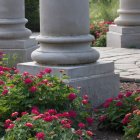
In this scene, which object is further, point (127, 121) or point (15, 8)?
point (15, 8)

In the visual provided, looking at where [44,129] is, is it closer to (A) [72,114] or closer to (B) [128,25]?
(A) [72,114]

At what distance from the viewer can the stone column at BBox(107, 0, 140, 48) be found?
12797 mm

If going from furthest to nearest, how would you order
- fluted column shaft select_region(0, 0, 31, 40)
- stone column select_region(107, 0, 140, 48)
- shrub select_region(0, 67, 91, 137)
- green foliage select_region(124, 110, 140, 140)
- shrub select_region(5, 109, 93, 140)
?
1. stone column select_region(107, 0, 140, 48)
2. fluted column shaft select_region(0, 0, 31, 40)
3. shrub select_region(0, 67, 91, 137)
4. green foliage select_region(124, 110, 140, 140)
5. shrub select_region(5, 109, 93, 140)

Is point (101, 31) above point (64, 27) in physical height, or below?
below

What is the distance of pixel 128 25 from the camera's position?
12.9 metres

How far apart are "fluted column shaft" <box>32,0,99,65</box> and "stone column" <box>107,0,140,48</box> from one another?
5984mm

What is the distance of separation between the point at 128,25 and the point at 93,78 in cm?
627

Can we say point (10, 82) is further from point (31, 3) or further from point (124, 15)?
point (31, 3)

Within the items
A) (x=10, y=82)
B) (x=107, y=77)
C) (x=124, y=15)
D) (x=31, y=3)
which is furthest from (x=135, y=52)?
(x=31, y=3)

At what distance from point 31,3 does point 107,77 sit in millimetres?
13837

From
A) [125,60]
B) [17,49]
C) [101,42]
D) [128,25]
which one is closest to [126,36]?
[128,25]

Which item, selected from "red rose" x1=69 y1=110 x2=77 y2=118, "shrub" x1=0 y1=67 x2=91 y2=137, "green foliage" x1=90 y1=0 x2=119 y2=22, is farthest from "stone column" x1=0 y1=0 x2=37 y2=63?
"green foliage" x1=90 y1=0 x2=119 y2=22

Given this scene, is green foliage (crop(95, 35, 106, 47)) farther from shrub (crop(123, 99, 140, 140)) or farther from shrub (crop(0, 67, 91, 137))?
shrub (crop(123, 99, 140, 140))

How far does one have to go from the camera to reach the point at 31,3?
810 inches
